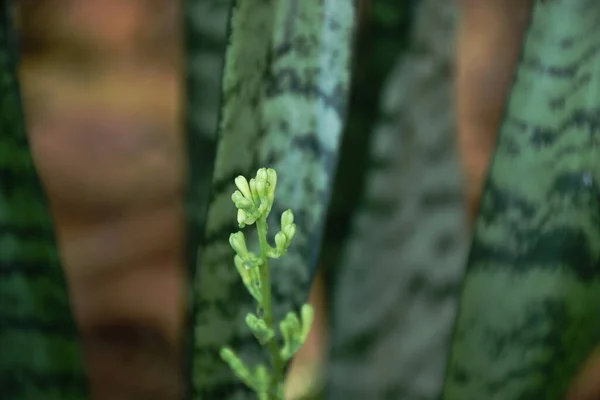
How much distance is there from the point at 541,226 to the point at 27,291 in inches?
14.9

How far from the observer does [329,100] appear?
427mm

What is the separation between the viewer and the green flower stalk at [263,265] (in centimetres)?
32

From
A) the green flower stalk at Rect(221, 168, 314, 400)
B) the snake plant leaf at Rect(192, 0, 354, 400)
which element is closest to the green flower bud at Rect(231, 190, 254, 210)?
the green flower stalk at Rect(221, 168, 314, 400)

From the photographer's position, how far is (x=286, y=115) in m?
0.43

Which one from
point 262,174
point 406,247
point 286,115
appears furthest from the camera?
point 406,247

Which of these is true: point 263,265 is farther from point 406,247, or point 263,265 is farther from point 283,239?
point 406,247

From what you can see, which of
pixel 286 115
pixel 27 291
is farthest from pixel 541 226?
pixel 27 291

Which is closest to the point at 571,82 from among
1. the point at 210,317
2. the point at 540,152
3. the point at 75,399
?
the point at 540,152

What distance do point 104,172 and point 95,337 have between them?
0.23 meters

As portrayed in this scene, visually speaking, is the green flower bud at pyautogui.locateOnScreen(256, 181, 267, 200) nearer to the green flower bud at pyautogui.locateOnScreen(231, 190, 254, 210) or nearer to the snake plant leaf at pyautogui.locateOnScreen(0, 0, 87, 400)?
the green flower bud at pyautogui.locateOnScreen(231, 190, 254, 210)

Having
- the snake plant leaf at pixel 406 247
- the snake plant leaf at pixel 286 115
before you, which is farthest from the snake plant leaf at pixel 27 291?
the snake plant leaf at pixel 406 247

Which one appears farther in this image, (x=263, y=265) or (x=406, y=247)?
(x=406, y=247)

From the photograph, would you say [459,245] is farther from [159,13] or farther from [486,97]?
[159,13]

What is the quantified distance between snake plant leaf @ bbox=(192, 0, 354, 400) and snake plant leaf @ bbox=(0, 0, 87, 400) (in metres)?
0.15
